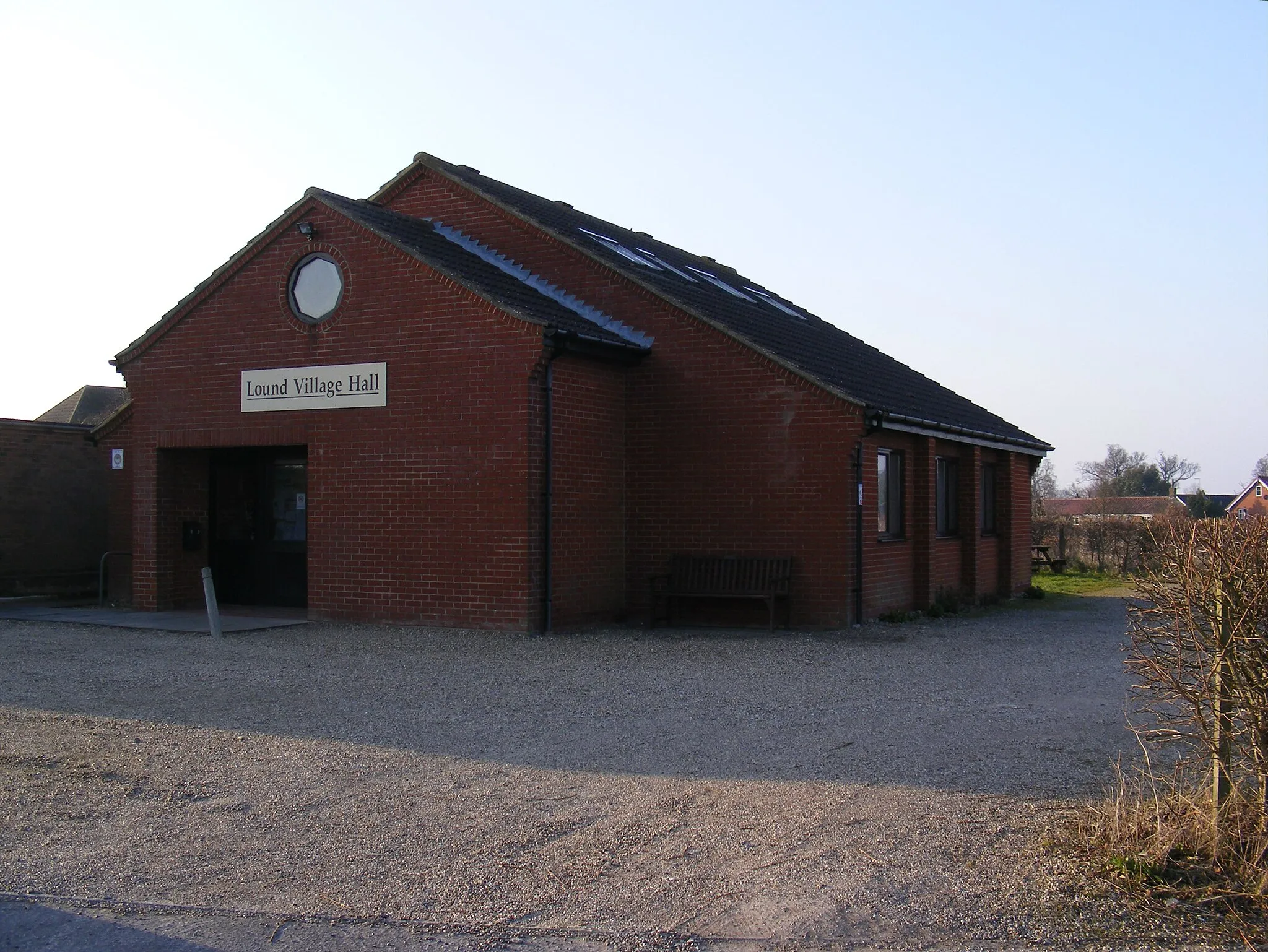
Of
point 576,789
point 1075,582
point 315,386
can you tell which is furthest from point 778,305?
point 576,789

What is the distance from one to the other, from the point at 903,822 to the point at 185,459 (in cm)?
1328

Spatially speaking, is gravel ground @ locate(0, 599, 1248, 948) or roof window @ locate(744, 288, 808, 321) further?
roof window @ locate(744, 288, 808, 321)

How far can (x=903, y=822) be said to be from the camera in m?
6.05

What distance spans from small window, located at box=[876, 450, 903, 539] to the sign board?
22.0 ft

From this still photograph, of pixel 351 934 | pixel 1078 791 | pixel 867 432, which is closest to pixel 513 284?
pixel 867 432

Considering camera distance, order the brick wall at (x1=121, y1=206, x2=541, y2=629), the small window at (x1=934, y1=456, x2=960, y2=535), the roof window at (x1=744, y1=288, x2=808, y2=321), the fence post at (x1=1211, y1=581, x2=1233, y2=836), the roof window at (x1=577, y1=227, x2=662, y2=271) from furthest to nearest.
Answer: the roof window at (x1=744, y1=288, x2=808, y2=321) → the small window at (x1=934, y1=456, x2=960, y2=535) → the roof window at (x1=577, y1=227, x2=662, y2=271) → the brick wall at (x1=121, y1=206, x2=541, y2=629) → the fence post at (x1=1211, y1=581, x2=1233, y2=836)

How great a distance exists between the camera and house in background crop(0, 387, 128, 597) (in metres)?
19.8

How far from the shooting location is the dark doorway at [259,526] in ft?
55.8

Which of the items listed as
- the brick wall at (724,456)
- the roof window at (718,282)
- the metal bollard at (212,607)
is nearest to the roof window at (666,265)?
the roof window at (718,282)

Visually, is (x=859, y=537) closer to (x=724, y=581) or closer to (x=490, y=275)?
(x=724, y=581)

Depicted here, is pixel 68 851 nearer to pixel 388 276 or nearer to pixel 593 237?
pixel 388 276

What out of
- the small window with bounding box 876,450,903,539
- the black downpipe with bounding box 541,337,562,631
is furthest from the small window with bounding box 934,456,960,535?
the black downpipe with bounding box 541,337,562,631

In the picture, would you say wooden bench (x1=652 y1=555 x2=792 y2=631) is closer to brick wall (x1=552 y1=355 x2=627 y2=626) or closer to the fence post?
brick wall (x1=552 y1=355 x2=627 y2=626)

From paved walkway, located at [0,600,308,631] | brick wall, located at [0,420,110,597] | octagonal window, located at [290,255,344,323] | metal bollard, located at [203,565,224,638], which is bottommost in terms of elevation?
paved walkway, located at [0,600,308,631]
